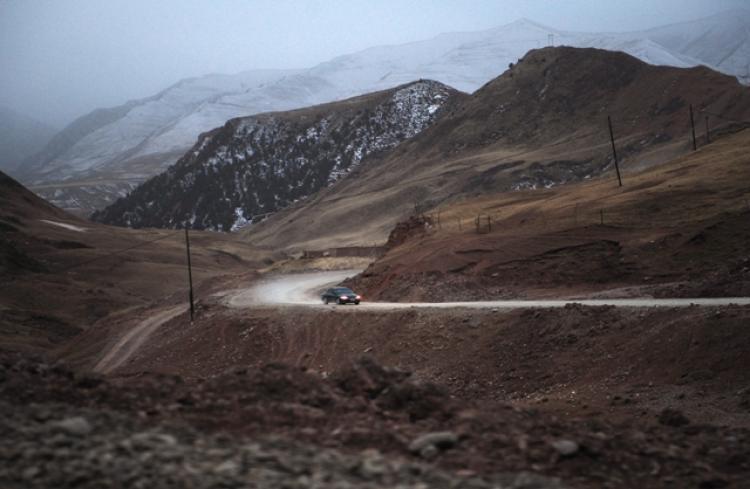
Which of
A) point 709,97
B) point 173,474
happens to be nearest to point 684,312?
point 173,474

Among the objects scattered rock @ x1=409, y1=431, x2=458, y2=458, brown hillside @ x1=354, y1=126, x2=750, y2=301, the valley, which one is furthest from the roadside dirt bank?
brown hillside @ x1=354, y1=126, x2=750, y2=301

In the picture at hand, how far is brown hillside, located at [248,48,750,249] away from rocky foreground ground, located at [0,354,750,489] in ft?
242

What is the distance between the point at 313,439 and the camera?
7.50 metres

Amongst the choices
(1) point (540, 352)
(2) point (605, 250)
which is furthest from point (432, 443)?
(2) point (605, 250)

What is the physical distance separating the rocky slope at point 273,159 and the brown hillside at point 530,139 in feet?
58.9

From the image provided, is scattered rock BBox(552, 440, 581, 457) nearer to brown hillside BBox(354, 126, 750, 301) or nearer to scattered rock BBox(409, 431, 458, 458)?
scattered rock BBox(409, 431, 458, 458)

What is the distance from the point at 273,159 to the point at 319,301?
13155 centimetres

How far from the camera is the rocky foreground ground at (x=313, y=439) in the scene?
6.52 meters

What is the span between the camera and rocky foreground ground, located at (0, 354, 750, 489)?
21.4ft

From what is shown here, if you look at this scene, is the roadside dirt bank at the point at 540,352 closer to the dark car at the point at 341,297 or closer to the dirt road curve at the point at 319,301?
the dirt road curve at the point at 319,301

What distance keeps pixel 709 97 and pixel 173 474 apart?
9732cm

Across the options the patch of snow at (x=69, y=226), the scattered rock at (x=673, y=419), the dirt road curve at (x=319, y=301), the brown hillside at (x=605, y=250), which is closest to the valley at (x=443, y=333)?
the scattered rock at (x=673, y=419)

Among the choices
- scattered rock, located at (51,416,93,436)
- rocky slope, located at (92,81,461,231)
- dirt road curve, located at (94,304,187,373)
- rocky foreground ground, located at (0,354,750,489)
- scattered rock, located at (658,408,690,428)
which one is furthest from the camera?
rocky slope, located at (92,81,461,231)

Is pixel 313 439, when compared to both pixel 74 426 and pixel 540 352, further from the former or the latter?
pixel 540 352
